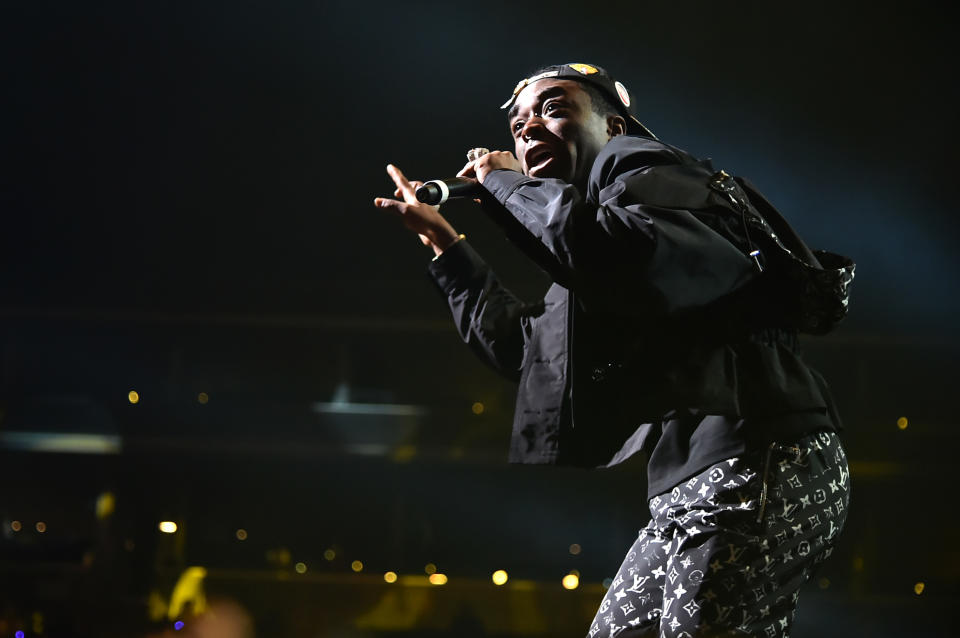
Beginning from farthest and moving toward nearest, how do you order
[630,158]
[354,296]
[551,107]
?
1. [354,296]
2. [551,107]
3. [630,158]

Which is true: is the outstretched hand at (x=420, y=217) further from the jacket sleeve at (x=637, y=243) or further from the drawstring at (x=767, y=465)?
the drawstring at (x=767, y=465)

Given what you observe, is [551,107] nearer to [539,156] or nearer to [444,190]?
[539,156]

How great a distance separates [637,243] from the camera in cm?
102

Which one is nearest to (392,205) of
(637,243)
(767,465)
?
(637,243)

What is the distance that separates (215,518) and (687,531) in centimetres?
676

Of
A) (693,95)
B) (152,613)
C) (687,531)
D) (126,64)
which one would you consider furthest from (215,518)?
(687,531)

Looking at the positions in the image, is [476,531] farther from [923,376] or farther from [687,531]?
[687,531]

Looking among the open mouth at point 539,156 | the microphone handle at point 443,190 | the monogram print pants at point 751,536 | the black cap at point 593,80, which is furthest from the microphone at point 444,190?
the monogram print pants at point 751,536

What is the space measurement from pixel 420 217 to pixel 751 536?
896 mm

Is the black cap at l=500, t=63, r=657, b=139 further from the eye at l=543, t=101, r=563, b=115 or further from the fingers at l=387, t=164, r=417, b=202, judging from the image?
the fingers at l=387, t=164, r=417, b=202

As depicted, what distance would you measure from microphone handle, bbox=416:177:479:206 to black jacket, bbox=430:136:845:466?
80 mm

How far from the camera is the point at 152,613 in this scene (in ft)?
19.0

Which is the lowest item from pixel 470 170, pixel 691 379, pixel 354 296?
pixel 691 379

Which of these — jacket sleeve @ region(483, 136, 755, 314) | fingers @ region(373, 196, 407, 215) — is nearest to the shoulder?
jacket sleeve @ region(483, 136, 755, 314)
